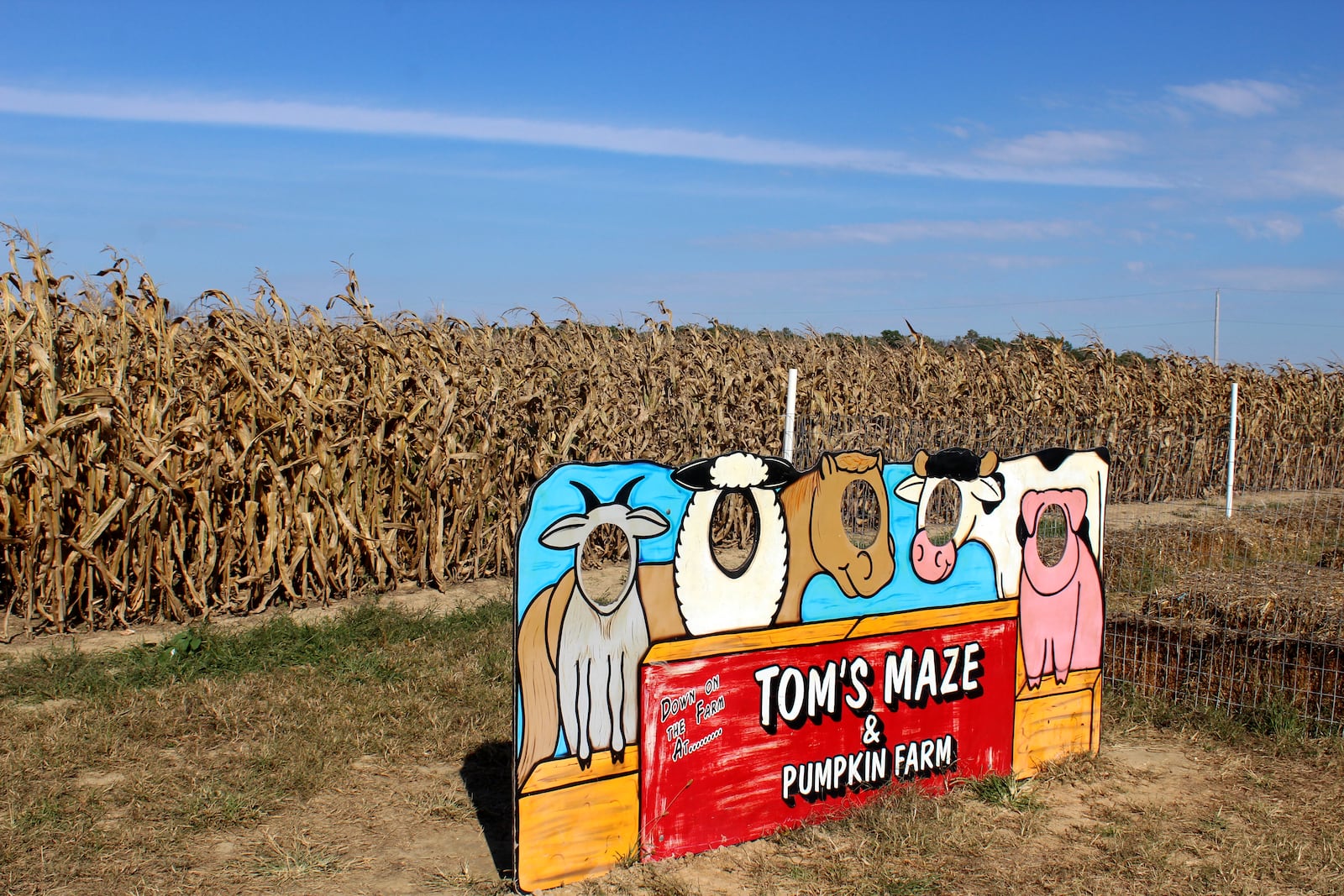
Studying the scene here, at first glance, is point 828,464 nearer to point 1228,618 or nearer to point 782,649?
point 782,649

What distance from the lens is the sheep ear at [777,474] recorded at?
13.8 feet

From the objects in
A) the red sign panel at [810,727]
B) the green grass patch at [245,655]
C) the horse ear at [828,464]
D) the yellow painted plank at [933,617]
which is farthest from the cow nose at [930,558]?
the green grass patch at [245,655]

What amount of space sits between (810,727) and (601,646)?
112 cm

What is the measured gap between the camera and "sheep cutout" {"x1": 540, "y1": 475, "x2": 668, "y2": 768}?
12.2 ft

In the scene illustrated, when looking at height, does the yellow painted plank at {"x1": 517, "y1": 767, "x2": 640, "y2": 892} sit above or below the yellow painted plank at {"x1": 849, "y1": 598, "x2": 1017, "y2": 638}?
below

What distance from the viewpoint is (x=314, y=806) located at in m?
4.53

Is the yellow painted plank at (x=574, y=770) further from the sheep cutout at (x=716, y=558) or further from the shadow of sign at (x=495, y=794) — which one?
the sheep cutout at (x=716, y=558)

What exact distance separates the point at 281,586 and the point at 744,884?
5363mm

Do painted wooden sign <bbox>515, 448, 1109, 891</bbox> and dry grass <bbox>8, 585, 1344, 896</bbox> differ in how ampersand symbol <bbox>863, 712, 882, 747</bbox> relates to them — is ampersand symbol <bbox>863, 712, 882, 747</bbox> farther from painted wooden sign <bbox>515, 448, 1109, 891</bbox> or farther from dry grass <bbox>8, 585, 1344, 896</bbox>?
dry grass <bbox>8, 585, 1344, 896</bbox>

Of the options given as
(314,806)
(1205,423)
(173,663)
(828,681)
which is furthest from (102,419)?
(1205,423)

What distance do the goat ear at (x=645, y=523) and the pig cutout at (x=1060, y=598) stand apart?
6.69 ft

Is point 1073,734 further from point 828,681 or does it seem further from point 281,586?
point 281,586

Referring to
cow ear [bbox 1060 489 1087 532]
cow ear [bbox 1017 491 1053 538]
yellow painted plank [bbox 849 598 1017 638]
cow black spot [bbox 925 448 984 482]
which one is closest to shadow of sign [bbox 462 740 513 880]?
yellow painted plank [bbox 849 598 1017 638]

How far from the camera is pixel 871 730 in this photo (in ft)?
14.9
